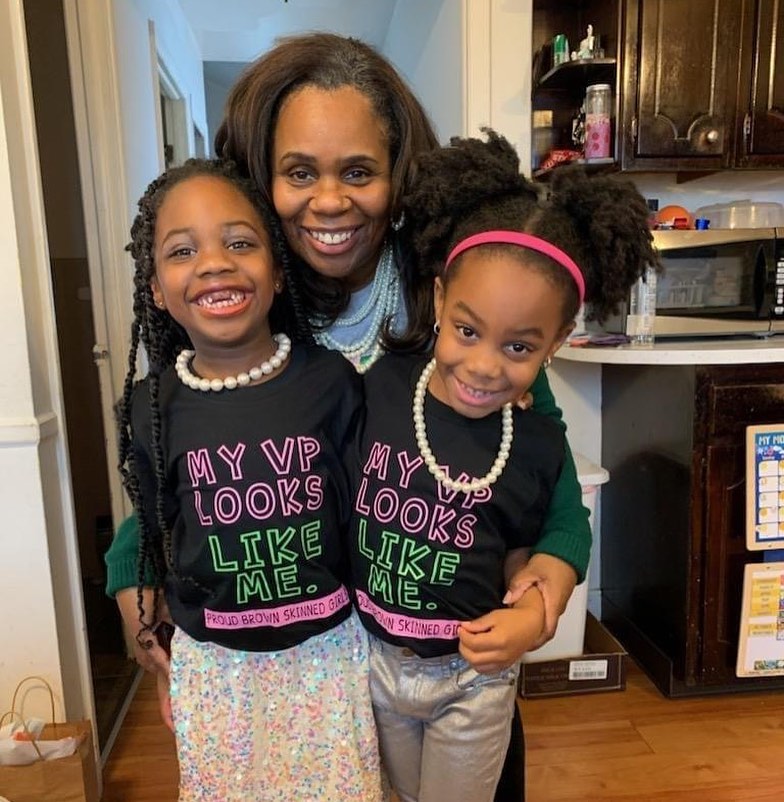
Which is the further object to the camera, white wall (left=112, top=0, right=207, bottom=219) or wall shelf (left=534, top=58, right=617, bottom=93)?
white wall (left=112, top=0, right=207, bottom=219)

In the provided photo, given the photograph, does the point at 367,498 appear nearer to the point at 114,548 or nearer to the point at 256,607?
the point at 256,607

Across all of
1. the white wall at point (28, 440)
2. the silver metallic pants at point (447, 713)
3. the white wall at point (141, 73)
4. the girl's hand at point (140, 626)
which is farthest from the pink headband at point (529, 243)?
the white wall at point (141, 73)

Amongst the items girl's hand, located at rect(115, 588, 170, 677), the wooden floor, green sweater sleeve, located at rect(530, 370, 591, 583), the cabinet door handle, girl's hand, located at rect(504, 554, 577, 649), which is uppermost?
the cabinet door handle

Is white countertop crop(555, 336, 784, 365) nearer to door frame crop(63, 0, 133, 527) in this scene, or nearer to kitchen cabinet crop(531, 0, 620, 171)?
kitchen cabinet crop(531, 0, 620, 171)

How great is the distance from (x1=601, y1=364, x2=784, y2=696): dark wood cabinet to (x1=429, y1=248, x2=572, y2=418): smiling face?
1.13 metres

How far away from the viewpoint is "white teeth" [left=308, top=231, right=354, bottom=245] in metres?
0.92

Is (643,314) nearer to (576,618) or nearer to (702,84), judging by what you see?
(702,84)

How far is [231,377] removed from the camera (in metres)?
0.85

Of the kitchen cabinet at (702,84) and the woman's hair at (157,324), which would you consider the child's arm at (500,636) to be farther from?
the kitchen cabinet at (702,84)

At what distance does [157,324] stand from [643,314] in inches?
55.8

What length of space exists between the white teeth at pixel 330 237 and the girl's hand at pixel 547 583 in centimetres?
49

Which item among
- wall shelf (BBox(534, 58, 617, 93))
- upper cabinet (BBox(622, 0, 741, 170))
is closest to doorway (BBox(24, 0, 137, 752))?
wall shelf (BBox(534, 58, 617, 93))

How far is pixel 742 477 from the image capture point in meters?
1.79

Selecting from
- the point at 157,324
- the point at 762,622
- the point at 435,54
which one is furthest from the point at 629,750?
the point at 435,54
